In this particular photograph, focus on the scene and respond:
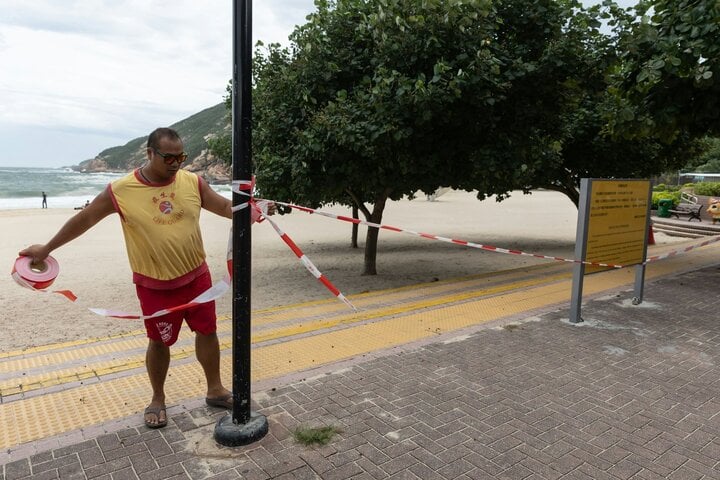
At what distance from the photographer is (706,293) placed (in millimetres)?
6938

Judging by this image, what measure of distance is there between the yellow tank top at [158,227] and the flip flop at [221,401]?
849mm

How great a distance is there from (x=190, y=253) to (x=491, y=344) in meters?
2.89

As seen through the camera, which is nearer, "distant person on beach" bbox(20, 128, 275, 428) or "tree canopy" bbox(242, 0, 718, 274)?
"distant person on beach" bbox(20, 128, 275, 428)

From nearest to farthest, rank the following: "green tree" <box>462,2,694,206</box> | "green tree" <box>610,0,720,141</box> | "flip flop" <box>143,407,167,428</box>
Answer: "flip flop" <box>143,407,167,428</box> → "green tree" <box>610,0,720,141</box> → "green tree" <box>462,2,694,206</box>

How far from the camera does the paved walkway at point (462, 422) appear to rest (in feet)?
9.14

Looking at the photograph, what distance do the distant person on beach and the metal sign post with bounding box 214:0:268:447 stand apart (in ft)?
1.31

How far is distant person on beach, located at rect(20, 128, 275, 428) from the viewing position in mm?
2987

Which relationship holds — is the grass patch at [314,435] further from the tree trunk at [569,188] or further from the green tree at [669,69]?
the tree trunk at [569,188]

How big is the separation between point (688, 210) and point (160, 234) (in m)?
24.9

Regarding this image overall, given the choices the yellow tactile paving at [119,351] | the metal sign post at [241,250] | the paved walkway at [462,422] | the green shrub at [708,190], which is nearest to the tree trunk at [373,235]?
the yellow tactile paving at [119,351]

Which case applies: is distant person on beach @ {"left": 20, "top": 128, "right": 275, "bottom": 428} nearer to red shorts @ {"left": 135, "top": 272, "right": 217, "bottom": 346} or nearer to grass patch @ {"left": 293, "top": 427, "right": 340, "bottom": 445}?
red shorts @ {"left": 135, "top": 272, "right": 217, "bottom": 346}

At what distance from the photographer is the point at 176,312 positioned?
3.16 metres

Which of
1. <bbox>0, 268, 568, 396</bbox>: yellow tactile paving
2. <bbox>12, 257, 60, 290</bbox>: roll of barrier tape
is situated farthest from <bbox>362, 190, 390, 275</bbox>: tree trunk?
<bbox>12, 257, 60, 290</bbox>: roll of barrier tape

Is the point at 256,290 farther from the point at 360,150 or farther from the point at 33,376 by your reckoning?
the point at 33,376
